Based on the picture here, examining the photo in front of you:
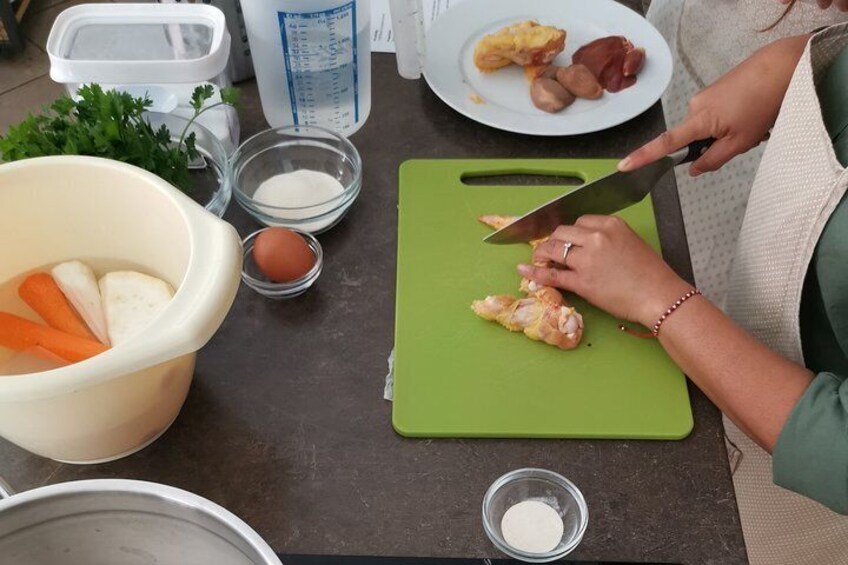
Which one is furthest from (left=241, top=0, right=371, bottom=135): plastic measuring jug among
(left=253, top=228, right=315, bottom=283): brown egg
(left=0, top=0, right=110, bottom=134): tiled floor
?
(left=0, top=0, right=110, bottom=134): tiled floor

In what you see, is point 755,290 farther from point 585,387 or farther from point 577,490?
point 577,490

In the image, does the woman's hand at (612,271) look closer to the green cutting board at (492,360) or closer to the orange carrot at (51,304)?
the green cutting board at (492,360)

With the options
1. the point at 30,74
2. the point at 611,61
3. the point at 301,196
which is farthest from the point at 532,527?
the point at 30,74

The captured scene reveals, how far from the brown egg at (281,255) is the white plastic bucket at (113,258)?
0.13 m

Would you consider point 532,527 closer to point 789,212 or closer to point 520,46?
point 789,212

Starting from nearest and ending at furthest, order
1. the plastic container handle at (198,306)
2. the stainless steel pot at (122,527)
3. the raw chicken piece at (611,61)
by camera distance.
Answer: the stainless steel pot at (122,527) → the plastic container handle at (198,306) → the raw chicken piece at (611,61)

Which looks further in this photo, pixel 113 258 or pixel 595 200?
pixel 595 200

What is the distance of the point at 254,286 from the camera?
39.2 inches

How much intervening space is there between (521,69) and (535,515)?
2.57ft

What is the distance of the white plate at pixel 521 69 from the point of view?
122cm

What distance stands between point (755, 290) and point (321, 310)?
0.53 m

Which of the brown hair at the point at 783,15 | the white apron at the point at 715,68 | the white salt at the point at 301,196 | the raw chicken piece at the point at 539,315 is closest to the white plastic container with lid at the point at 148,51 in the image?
the white salt at the point at 301,196

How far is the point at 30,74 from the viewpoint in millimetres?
2770

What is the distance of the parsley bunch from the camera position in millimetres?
910
